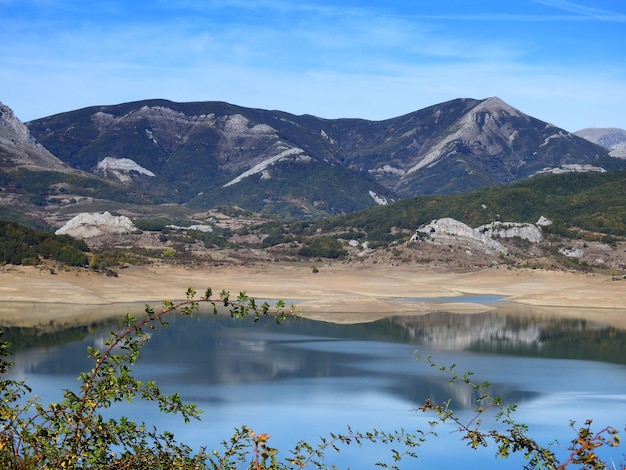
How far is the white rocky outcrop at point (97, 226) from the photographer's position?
181125 mm

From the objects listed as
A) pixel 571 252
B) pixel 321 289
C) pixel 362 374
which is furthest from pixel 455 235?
pixel 362 374

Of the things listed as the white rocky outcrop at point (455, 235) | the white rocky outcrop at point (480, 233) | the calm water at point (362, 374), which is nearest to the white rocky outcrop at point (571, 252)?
the white rocky outcrop at point (480, 233)

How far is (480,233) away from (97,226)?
8077cm

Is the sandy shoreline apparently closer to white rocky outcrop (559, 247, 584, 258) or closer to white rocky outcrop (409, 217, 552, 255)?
white rocky outcrop (409, 217, 552, 255)

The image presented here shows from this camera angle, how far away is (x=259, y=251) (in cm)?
16838

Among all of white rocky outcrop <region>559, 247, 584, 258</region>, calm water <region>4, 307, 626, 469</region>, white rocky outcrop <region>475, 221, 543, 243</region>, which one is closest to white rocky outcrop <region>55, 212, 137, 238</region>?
white rocky outcrop <region>475, 221, 543, 243</region>


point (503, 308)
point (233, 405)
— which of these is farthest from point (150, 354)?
point (503, 308)

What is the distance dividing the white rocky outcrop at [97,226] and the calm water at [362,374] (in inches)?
4009

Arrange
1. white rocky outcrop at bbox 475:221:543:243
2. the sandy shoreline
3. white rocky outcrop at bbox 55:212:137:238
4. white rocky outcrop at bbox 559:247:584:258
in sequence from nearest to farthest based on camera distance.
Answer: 1. the sandy shoreline
2. white rocky outcrop at bbox 559:247:584:258
3. white rocky outcrop at bbox 475:221:543:243
4. white rocky outcrop at bbox 55:212:137:238

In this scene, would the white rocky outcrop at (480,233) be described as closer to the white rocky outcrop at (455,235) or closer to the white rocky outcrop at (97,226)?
the white rocky outcrop at (455,235)

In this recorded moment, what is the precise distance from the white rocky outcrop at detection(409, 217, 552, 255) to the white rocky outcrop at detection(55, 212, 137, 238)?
61747mm

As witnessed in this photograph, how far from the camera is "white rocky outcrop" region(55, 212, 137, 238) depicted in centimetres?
18112

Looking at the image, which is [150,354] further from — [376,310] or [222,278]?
[222,278]

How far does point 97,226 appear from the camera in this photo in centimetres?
18575
